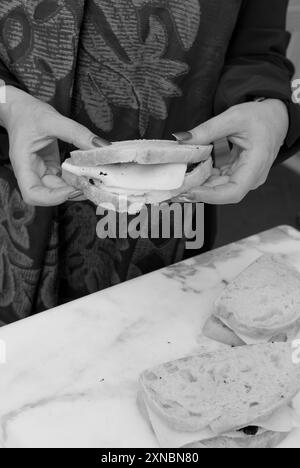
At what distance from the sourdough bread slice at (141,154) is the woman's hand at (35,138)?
16 mm

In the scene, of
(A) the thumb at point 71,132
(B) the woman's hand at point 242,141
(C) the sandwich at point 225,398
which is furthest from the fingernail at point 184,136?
(C) the sandwich at point 225,398

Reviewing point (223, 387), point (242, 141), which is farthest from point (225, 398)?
point (242, 141)

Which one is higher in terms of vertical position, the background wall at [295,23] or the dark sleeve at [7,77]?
the dark sleeve at [7,77]

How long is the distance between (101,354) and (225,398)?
22 centimetres

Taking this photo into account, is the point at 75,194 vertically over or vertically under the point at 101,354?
over

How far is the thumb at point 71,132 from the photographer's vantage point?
91cm

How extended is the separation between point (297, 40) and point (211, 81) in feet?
6.22

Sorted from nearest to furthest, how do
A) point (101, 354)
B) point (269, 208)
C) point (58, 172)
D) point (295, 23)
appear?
point (101, 354), point (58, 172), point (295, 23), point (269, 208)

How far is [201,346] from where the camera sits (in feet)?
3.22

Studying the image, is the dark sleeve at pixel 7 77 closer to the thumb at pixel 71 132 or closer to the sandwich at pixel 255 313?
the thumb at pixel 71 132

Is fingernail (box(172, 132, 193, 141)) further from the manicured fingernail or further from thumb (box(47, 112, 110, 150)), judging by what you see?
the manicured fingernail

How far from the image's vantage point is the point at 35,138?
3.11ft

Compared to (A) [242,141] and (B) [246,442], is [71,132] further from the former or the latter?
(B) [246,442]
